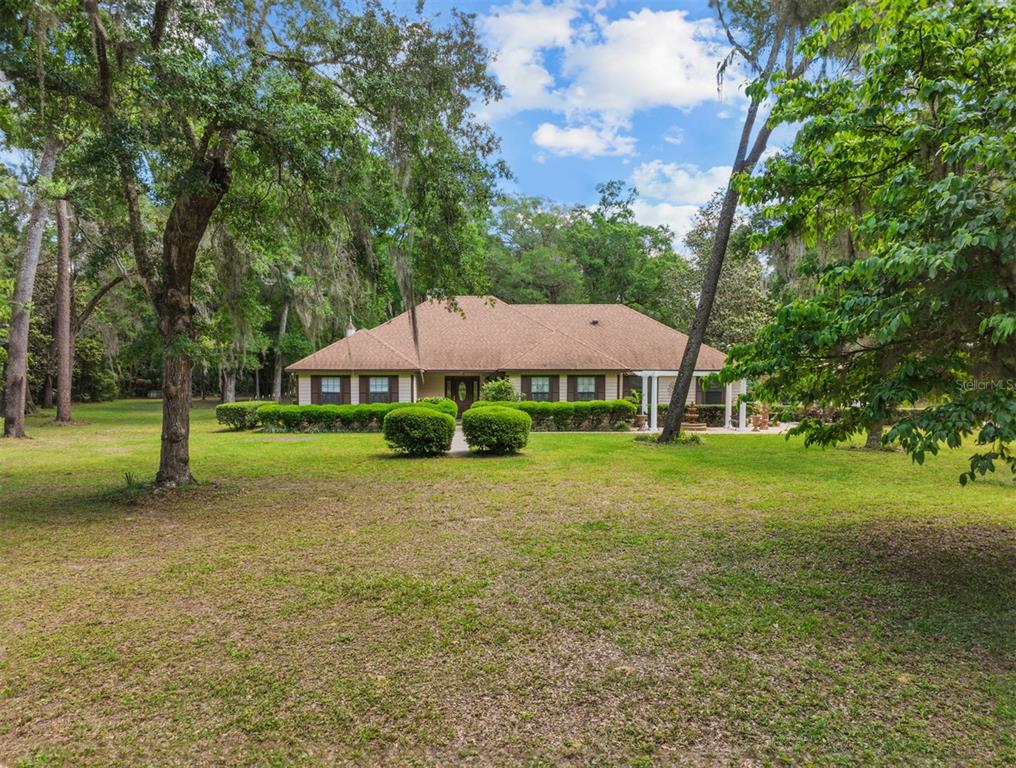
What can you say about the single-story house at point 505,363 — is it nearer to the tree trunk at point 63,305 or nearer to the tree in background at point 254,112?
the tree trunk at point 63,305

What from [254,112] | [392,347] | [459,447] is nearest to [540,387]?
[392,347]

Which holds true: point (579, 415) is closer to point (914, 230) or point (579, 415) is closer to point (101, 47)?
point (101, 47)

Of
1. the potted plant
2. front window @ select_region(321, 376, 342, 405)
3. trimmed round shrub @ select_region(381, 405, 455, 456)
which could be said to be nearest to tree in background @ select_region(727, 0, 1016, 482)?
trimmed round shrub @ select_region(381, 405, 455, 456)

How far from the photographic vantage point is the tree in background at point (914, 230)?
329 centimetres

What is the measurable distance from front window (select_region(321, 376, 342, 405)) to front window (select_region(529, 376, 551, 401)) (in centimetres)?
738

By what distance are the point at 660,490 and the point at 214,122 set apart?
7677mm

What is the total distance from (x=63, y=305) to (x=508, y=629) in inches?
874

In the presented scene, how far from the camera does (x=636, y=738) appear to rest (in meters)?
2.57

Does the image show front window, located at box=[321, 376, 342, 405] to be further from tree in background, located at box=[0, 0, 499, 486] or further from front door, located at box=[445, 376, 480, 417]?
tree in background, located at box=[0, 0, 499, 486]

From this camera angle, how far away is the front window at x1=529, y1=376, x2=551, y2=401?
71.5 feet

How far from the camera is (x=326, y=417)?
18625mm

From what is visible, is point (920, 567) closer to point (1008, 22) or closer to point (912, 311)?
point (912, 311)

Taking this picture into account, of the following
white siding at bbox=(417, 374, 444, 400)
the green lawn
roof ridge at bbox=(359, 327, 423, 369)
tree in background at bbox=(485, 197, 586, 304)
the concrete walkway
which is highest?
tree in background at bbox=(485, 197, 586, 304)

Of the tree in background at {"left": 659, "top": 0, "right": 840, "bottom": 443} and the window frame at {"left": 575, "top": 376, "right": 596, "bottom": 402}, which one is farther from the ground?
the tree in background at {"left": 659, "top": 0, "right": 840, "bottom": 443}
